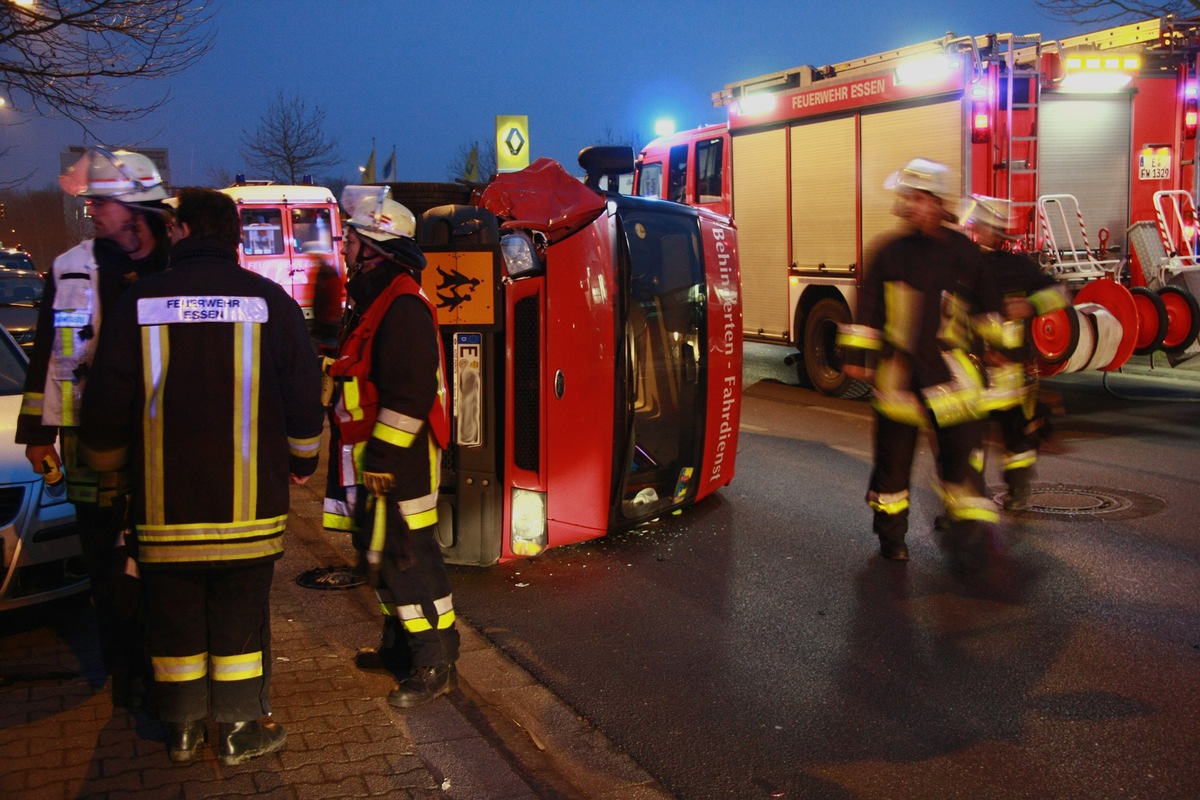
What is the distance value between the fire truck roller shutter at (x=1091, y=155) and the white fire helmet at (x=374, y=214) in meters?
8.34

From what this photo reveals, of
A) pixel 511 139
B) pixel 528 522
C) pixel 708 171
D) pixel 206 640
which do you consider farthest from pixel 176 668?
pixel 511 139

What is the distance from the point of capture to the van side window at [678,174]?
14203 mm

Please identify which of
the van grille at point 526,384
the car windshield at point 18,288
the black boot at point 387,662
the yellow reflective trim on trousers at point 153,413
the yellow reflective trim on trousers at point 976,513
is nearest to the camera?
the yellow reflective trim on trousers at point 153,413

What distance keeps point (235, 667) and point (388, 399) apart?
1.05 metres

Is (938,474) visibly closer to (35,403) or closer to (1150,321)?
(35,403)

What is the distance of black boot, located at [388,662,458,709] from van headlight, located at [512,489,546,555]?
1507 mm

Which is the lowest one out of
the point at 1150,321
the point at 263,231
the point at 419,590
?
the point at 419,590

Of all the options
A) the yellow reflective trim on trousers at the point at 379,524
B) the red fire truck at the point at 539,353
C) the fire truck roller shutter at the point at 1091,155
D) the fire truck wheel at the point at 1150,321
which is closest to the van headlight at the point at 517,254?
the red fire truck at the point at 539,353

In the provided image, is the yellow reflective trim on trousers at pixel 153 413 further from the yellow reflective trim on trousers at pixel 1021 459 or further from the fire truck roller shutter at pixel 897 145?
the fire truck roller shutter at pixel 897 145

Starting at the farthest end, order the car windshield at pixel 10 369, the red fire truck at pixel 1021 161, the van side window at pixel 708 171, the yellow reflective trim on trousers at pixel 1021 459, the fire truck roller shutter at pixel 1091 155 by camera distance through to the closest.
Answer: the van side window at pixel 708 171, the fire truck roller shutter at pixel 1091 155, the red fire truck at pixel 1021 161, the yellow reflective trim on trousers at pixel 1021 459, the car windshield at pixel 10 369

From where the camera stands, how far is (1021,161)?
10414 millimetres

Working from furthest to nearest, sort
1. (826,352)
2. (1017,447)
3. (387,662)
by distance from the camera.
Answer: (826,352) < (1017,447) < (387,662)

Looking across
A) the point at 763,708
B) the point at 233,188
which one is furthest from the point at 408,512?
the point at 233,188

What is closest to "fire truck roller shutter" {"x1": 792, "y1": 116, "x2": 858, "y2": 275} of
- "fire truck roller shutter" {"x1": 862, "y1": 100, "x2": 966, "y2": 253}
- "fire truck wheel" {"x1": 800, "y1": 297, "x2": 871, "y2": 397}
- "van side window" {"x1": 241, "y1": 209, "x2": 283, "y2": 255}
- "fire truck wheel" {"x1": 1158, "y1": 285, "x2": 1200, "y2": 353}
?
"fire truck roller shutter" {"x1": 862, "y1": 100, "x2": 966, "y2": 253}
